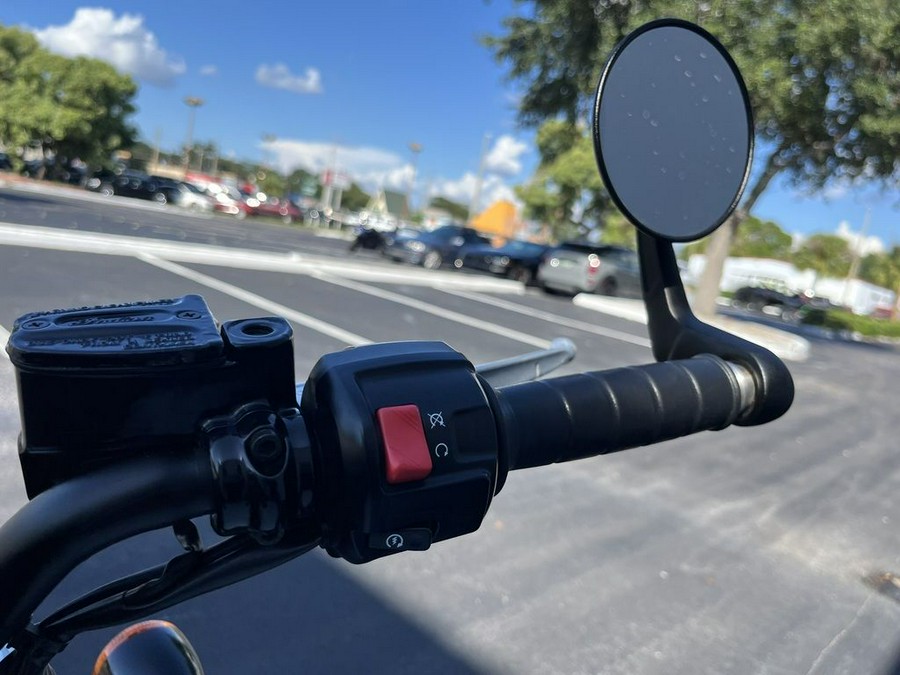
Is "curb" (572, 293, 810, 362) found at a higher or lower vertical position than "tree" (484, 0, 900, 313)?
lower

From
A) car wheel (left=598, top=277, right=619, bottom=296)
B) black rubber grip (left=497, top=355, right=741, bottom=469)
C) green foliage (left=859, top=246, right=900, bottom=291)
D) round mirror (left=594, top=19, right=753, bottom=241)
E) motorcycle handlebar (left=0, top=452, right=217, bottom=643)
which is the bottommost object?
car wheel (left=598, top=277, right=619, bottom=296)

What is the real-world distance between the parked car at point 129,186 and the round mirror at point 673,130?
38.4 m

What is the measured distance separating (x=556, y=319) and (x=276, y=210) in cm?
3259

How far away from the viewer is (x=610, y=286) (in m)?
18.4

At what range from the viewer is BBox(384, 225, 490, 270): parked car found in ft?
73.3

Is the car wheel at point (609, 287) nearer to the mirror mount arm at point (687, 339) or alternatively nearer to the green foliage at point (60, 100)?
the mirror mount arm at point (687, 339)

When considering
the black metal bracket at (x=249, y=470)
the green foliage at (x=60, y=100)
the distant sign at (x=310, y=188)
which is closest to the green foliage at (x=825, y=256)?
the distant sign at (x=310, y=188)

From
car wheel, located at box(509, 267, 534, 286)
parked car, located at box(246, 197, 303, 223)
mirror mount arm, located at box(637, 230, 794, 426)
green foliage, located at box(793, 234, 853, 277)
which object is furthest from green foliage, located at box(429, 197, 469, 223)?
mirror mount arm, located at box(637, 230, 794, 426)

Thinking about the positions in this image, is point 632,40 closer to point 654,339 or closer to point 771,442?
point 654,339

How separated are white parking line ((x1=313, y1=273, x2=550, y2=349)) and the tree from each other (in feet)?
21.9

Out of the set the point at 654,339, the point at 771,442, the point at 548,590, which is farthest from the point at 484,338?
the point at 654,339

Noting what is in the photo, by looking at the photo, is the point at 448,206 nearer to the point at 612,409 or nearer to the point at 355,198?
the point at 355,198

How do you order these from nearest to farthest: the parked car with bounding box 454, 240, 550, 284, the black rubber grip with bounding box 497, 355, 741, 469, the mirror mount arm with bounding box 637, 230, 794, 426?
the black rubber grip with bounding box 497, 355, 741, 469, the mirror mount arm with bounding box 637, 230, 794, 426, the parked car with bounding box 454, 240, 550, 284

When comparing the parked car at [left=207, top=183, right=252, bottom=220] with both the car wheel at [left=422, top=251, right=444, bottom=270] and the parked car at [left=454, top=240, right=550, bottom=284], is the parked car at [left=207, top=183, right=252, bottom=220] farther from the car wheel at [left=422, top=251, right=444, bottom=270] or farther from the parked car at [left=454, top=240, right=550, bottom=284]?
the parked car at [left=454, top=240, right=550, bottom=284]
